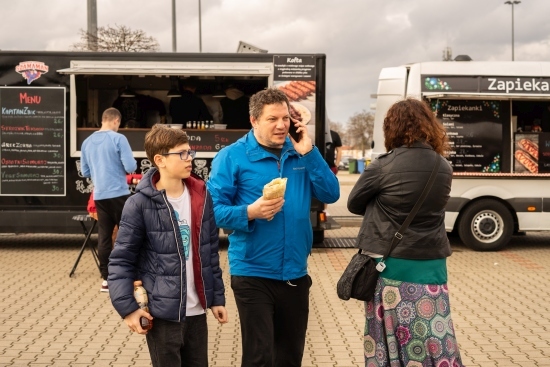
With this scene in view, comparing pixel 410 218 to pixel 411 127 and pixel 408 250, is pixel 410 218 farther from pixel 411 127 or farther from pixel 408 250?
pixel 411 127

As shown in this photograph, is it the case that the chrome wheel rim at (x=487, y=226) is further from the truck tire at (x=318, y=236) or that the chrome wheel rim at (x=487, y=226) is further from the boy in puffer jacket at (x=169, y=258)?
the boy in puffer jacket at (x=169, y=258)

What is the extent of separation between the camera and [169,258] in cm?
386

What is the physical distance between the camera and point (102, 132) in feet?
29.0

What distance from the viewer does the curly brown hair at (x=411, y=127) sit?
4.31 metres

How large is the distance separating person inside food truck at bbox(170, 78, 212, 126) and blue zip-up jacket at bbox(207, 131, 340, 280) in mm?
7974

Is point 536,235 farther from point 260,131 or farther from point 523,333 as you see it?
point 260,131

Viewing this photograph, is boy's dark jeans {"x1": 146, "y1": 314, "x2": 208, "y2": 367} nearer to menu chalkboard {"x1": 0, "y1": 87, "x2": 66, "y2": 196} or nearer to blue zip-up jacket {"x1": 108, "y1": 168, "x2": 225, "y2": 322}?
blue zip-up jacket {"x1": 108, "y1": 168, "x2": 225, "y2": 322}

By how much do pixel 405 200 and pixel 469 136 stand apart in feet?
26.0

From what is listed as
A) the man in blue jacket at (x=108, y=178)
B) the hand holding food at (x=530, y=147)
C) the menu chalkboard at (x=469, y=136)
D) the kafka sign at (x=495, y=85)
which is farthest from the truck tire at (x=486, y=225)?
the man in blue jacket at (x=108, y=178)

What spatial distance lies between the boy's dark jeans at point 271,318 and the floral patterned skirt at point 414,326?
0.43m

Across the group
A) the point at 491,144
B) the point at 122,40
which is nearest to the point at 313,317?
the point at 491,144

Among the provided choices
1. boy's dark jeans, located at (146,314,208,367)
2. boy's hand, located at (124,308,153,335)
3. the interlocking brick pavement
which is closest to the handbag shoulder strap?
boy's dark jeans, located at (146,314,208,367)

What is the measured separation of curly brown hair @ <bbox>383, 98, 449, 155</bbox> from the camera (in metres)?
4.31

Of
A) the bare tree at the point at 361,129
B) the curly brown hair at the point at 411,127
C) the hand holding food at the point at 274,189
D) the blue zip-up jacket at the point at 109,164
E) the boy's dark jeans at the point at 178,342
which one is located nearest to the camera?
the boy's dark jeans at the point at 178,342
